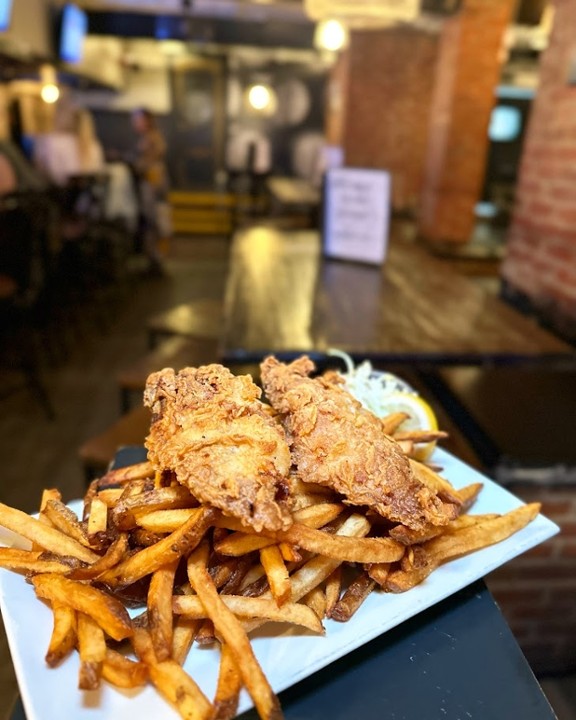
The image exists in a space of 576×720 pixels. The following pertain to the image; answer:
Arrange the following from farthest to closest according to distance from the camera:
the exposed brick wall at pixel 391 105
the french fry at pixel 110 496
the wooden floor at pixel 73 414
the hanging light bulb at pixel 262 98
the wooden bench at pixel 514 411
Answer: the hanging light bulb at pixel 262 98 < the exposed brick wall at pixel 391 105 < the wooden floor at pixel 73 414 < the wooden bench at pixel 514 411 < the french fry at pixel 110 496

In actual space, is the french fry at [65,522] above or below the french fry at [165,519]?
below

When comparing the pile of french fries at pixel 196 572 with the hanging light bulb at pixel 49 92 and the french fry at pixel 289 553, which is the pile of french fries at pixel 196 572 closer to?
the french fry at pixel 289 553

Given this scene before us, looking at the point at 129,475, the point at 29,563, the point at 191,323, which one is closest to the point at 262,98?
the point at 191,323

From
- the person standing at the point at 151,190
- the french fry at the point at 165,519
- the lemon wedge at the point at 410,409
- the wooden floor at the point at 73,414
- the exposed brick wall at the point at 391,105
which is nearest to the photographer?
the french fry at the point at 165,519

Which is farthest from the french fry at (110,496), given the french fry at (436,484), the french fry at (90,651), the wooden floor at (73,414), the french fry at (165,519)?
the wooden floor at (73,414)

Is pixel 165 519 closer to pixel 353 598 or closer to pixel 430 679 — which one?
pixel 353 598
